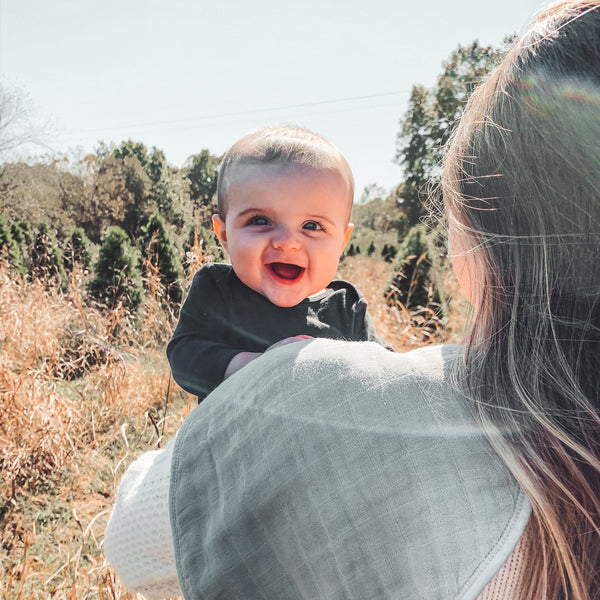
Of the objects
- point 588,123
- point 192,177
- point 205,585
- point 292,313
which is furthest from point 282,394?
point 192,177

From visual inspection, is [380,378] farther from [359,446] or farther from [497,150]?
[497,150]

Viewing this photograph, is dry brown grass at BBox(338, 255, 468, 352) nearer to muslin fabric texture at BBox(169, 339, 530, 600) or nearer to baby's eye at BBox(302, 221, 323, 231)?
baby's eye at BBox(302, 221, 323, 231)

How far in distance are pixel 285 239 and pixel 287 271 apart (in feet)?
0.45

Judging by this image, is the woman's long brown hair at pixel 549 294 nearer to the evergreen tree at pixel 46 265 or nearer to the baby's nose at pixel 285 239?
the baby's nose at pixel 285 239

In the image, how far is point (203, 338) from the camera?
1591mm

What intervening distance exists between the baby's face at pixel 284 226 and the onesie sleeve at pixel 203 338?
5.4 inches

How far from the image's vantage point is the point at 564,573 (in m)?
0.67

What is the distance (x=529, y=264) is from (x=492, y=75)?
324mm

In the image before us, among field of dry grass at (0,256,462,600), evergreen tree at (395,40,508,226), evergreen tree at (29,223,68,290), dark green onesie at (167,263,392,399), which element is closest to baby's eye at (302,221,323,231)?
dark green onesie at (167,263,392,399)

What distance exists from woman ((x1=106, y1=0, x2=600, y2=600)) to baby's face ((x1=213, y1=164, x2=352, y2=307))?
743 mm

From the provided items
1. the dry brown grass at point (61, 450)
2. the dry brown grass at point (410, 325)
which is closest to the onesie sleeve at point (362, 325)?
the dry brown grass at point (61, 450)

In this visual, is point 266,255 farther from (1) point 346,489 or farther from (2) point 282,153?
(1) point 346,489

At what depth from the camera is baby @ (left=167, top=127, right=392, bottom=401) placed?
1462 millimetres

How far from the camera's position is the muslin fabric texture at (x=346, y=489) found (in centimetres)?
65
